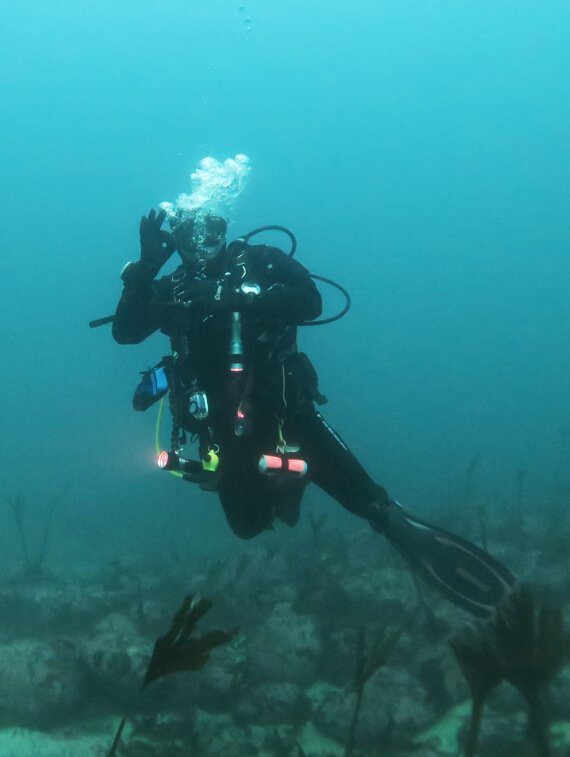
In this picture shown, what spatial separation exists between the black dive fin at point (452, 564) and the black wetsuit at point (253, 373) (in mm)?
384

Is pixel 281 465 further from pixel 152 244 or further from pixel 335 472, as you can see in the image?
pixel 152 244

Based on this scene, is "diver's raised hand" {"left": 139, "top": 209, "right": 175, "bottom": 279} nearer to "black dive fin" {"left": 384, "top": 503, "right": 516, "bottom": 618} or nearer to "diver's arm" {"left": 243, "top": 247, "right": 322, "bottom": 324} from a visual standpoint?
"diver's arm" {"left": 243, "top": 247, "right": 322, "bottom": 324}

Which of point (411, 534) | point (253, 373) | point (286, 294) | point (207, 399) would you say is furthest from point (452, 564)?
point (286, 294)

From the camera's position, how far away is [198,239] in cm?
607

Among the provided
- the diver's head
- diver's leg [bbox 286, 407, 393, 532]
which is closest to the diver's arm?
the diver's head

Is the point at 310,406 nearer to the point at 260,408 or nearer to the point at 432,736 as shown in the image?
the point at 260,408

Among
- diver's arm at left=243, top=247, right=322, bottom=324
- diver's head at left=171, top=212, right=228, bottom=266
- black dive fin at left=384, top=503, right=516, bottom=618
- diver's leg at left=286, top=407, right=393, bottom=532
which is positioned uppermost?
diver's head at left=171, top=212, right=228, bottom=266

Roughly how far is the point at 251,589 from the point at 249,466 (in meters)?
4.92

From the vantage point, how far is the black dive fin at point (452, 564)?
540 cm

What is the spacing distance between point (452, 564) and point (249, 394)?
2.37 meters

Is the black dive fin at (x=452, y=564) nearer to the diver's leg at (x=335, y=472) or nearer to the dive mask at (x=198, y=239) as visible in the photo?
the diver's leg at (x=335, y=472)

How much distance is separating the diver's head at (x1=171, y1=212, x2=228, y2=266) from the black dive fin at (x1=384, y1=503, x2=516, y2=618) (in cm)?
306

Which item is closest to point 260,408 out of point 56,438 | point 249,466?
point 249,466

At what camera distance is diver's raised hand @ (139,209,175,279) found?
6066 mm
